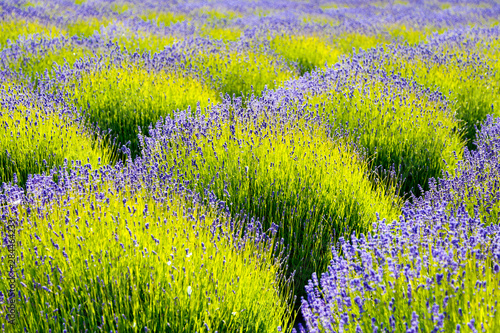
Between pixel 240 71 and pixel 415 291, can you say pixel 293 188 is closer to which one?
pixel 415 291

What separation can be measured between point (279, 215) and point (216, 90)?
313cm

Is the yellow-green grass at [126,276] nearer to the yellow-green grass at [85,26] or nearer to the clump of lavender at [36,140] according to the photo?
the clump of lavender at [36,140]

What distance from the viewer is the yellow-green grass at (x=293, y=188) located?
297 cm

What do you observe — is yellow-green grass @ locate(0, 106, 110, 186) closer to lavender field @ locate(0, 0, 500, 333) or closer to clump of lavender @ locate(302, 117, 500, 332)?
lavender field @ locate(0, 0, 500, 333)

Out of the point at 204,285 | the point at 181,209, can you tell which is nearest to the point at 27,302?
the point at 204,285

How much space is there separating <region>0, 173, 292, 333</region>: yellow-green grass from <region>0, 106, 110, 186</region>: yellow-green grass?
1190mm

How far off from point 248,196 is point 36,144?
1.79 m

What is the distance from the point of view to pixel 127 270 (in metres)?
2.04

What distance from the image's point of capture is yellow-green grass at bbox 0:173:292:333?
6.28 ft

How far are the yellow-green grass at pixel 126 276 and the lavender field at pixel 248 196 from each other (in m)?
0.01

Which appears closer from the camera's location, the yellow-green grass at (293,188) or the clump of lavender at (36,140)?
the yellow-green grass at (293,188)

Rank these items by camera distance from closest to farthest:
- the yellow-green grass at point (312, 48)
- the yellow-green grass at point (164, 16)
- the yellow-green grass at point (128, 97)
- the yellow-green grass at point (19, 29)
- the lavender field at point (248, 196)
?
the lavender field at point (248, 196) < the yellow-green grass at point (128, 97) < the yellow-green grass at point (312, 48) < the yellow-green grass at point (19, 29) < the yellow-green grass at point (164, 16)

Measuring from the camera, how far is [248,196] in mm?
3164

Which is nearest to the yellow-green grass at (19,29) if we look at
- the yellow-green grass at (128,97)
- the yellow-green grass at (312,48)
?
the yellow-green grass at (128,97)
